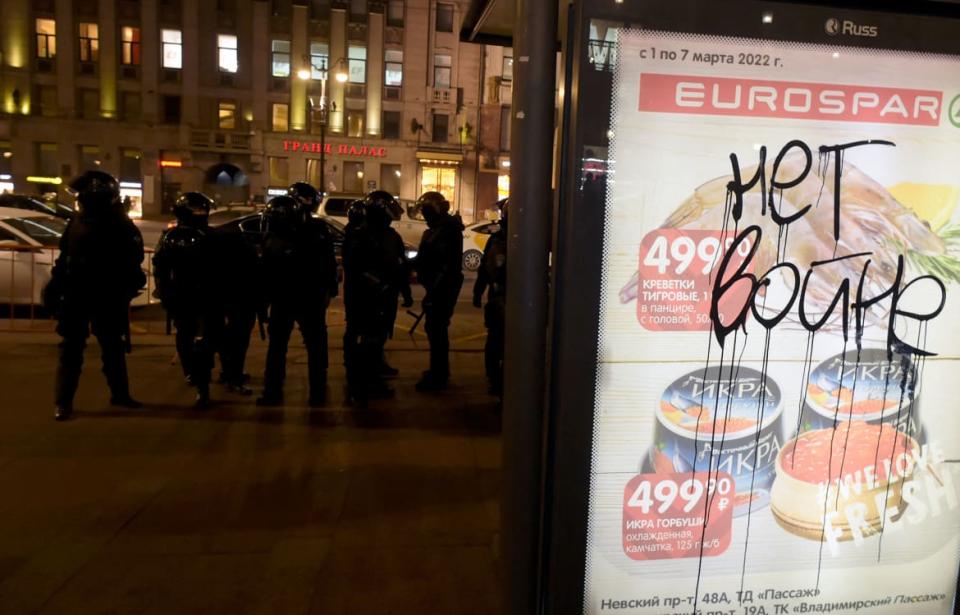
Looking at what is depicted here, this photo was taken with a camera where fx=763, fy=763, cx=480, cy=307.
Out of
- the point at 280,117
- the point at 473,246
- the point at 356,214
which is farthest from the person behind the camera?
the point at 280,117

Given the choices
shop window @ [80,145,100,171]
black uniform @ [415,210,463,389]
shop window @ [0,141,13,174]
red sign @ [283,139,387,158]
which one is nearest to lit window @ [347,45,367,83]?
red sign @ [283,139,387,158]

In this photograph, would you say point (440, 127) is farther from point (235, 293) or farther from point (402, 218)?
point (235, 293)

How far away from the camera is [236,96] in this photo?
43.8 m

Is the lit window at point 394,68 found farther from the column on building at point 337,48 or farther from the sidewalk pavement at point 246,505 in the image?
the sidewalk pavement at point 246,505

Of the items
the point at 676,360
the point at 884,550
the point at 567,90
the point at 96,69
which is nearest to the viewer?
the point at 567,90

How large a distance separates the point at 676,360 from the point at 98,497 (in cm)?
391

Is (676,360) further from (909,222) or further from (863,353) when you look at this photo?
(909,222)

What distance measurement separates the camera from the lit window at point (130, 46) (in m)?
42.8

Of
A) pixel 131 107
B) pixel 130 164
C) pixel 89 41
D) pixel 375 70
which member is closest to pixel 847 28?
pixel 375 70

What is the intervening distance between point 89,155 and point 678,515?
4815cm

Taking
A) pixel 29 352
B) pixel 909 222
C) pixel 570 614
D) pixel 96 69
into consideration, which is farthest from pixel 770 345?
pixel 96 69

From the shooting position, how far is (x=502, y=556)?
8.49 ft

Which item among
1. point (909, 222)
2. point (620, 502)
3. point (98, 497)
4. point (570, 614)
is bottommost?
point (98, 497)

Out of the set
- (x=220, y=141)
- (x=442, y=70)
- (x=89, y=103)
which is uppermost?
(x=442, y=70)
